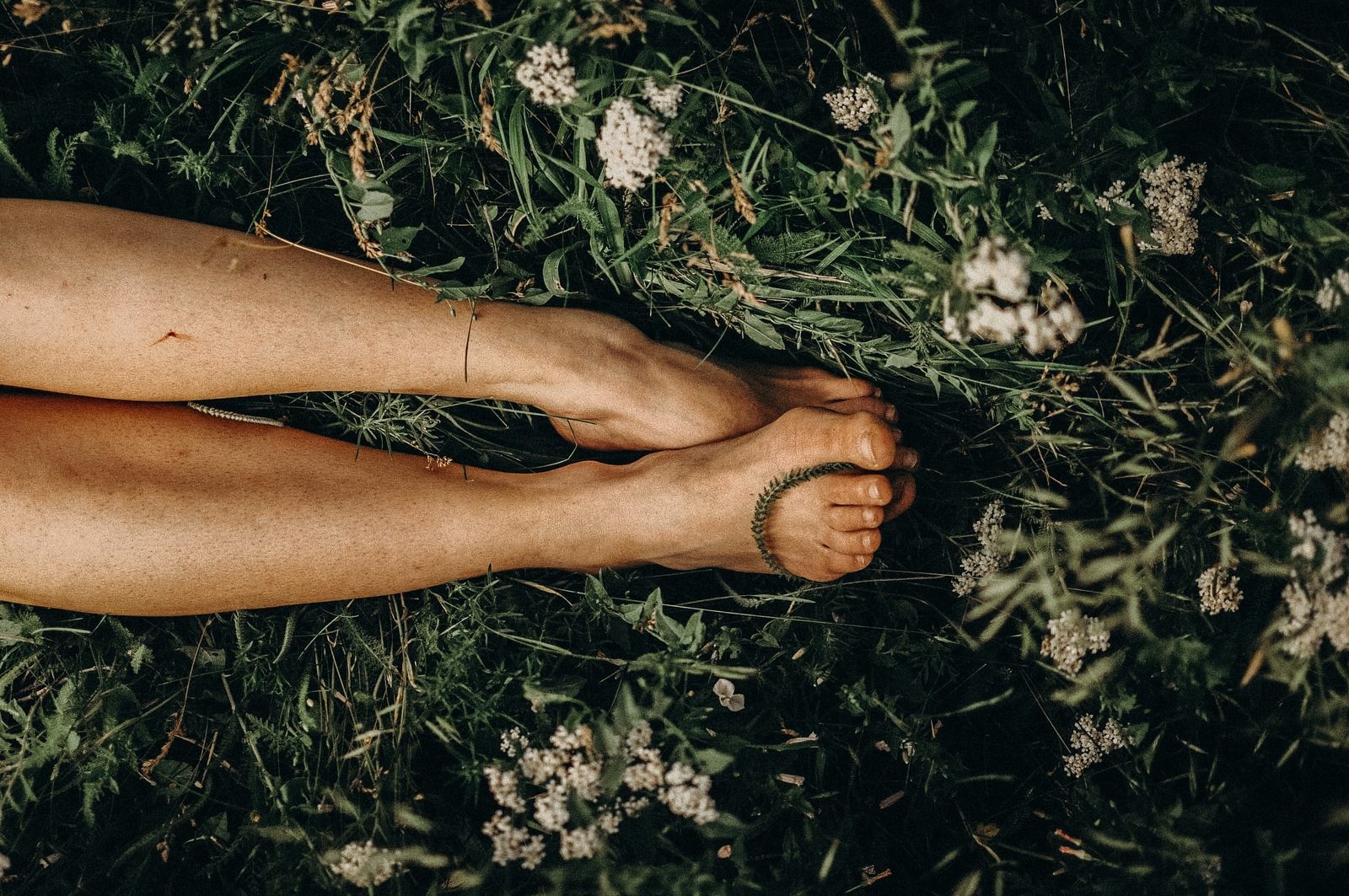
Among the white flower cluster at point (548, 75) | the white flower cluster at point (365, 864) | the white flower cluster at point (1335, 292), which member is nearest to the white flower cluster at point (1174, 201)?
the white flower cluster at point (1335, 292)

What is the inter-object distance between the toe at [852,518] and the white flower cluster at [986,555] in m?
0.25

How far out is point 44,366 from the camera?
1.51m

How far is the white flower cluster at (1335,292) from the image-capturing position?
4.22 feet

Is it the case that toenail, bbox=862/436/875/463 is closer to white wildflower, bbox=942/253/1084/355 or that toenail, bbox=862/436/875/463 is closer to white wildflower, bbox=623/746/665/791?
white wildflower, bbox=942/253/1084/355

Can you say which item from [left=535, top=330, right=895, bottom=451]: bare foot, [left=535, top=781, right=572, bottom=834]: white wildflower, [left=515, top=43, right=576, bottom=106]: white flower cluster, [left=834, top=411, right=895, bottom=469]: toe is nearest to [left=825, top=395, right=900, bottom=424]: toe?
[left=535, top=330, right=895, bottom=451]: bare foot

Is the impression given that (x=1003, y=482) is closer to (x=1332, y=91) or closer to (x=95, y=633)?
(x=1332, y=91)

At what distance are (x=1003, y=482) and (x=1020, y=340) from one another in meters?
0.35

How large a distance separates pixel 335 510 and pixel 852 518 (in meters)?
1.04

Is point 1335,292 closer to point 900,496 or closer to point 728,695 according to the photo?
point 900,496

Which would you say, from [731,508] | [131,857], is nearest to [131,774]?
[131,857]

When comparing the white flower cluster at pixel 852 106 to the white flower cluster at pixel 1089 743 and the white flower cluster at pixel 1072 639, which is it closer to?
the white flower cluster at pixel 1072 639

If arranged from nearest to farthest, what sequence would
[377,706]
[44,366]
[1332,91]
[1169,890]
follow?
[1169,890]
[44,366]
[1332,91]
[377,706]

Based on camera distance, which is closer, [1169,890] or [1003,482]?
[1169,890]

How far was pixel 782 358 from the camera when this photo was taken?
1.89 m
